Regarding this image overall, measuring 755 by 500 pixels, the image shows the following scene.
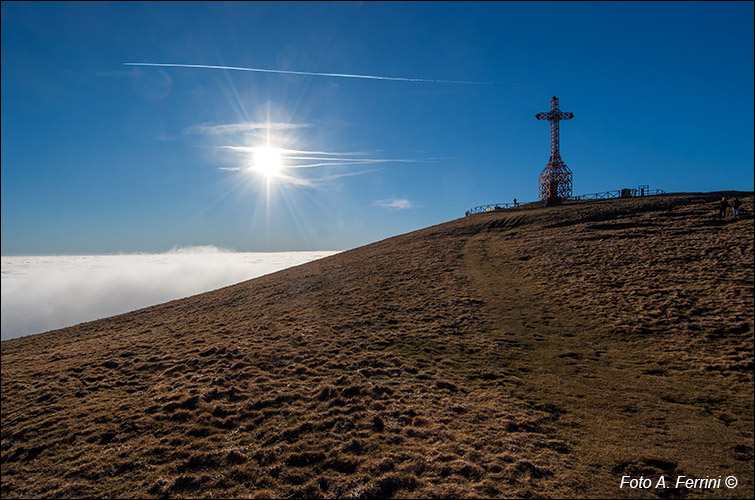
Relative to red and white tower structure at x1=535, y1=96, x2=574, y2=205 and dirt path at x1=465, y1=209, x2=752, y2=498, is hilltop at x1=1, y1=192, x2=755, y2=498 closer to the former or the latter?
dirt path at x1=465, y1=209, x2=752, y2=498

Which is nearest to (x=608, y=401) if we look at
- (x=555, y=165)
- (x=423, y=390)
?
(x=423, y=390)

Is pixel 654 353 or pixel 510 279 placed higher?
pixel 510 279

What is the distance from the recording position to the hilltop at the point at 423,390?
760 cm

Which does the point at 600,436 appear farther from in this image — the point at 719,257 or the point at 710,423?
the point at 719,257

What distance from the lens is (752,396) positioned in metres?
10.0

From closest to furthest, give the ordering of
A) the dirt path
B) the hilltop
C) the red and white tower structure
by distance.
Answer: the dirt path < the hilltop < the red and white tower structure

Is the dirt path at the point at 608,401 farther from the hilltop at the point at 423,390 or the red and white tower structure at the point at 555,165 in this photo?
the red and white tower structure at the point at 555,165

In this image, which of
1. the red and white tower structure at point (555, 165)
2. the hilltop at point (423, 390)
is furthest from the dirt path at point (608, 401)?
the red and white tower structure at point (555, 165)

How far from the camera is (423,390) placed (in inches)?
467

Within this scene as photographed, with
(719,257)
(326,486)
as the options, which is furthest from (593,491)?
(719,257)

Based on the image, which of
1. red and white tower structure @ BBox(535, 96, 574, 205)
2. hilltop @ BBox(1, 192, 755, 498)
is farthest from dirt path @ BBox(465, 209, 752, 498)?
red and white tower structure @ BBox(535, 96, 574, 205)

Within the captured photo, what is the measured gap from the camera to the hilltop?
7.60 metres

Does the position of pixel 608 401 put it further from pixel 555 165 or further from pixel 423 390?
pixel 555 165

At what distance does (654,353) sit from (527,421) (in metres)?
8.15
